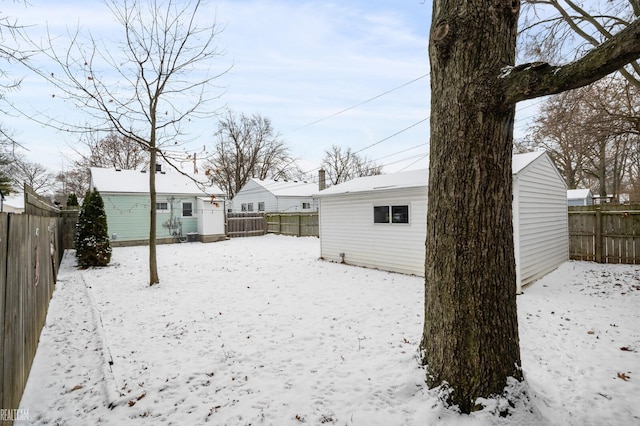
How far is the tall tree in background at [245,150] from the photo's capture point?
3588 centimetres

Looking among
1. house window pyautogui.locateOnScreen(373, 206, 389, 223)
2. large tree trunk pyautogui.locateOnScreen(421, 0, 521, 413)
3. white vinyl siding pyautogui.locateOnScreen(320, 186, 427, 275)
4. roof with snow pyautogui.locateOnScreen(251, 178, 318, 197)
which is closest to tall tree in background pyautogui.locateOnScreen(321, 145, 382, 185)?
roof with snow pyautogui.locateOnScreen(251, 178, 318, 197)

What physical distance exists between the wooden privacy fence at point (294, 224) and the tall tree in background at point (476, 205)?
54.7ft

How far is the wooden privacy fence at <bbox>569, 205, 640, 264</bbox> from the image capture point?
29.6 feet

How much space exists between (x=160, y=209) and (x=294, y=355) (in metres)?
16.5

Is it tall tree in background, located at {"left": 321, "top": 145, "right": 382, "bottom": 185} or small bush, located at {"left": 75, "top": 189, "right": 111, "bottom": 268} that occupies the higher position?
tall tree in background, located at {"left": 321, "top": 145, "right": 382, "bottom": 185}

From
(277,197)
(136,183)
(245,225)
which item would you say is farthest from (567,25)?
(136,183)

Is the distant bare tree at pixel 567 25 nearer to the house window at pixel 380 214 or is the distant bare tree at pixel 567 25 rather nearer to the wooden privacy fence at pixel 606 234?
the wooden privacy fence at pixel 606 234

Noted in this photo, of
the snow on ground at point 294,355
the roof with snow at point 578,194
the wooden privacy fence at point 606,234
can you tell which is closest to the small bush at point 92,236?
the snow on ground at point 294,355

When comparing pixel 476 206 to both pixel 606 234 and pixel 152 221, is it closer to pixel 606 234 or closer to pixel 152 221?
pixel 152 221

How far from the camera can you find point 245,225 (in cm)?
2145

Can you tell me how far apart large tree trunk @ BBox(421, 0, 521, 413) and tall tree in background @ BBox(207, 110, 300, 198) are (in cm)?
3432

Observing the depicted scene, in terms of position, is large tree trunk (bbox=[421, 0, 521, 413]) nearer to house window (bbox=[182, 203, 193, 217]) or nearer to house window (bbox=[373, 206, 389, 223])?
house window (bbox=[373, 206, 389, 223])

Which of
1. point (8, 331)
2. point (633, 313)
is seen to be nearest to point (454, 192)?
point (8, 331)

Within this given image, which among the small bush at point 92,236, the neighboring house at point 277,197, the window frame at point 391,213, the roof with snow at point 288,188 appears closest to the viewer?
the window frame at point 391,213
